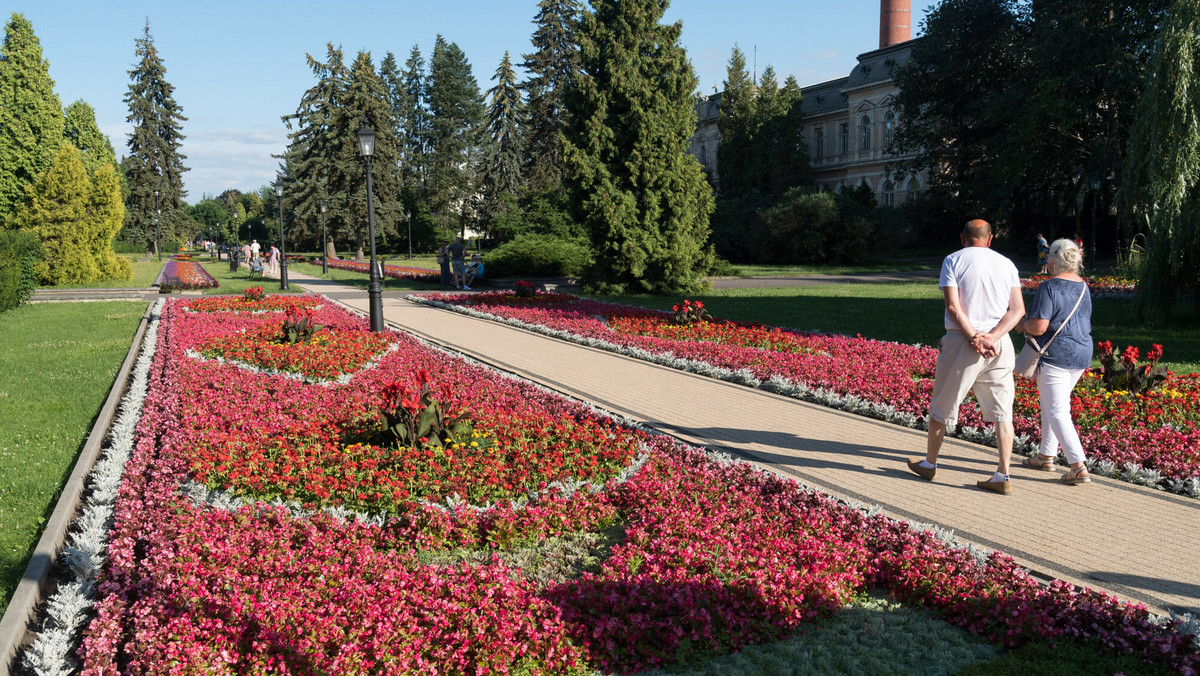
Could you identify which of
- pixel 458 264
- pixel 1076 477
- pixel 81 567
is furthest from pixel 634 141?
pixel 81 567

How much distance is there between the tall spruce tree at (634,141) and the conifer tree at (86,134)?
39.1 m

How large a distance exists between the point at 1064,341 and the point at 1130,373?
9.53ft

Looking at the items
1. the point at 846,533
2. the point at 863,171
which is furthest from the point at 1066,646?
the point at 863,171

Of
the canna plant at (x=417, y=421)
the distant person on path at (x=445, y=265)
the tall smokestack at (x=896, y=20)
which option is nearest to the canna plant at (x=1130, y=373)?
the canna plant at (x=417, y=421)

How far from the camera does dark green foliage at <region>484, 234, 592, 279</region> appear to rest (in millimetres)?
25812

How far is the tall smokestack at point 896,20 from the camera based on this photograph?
65.6 meters

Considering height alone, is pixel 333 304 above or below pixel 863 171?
below

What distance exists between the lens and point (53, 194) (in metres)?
26.7

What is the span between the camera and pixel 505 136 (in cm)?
5350

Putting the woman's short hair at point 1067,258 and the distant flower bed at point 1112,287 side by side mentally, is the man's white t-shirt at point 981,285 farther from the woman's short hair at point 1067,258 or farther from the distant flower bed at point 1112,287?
the distant flower bed at point 1112,287

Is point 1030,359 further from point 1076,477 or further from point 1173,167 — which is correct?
point 1173,167

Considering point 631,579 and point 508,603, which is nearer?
point 508,603

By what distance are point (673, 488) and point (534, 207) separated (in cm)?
2558

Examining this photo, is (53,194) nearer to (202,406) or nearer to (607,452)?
(202,406)
